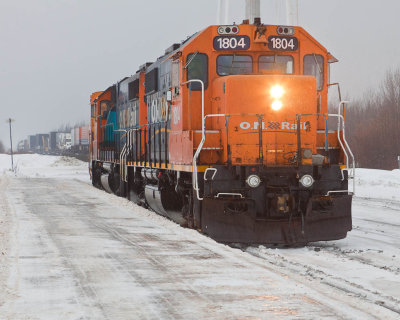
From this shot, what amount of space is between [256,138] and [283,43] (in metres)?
1.89

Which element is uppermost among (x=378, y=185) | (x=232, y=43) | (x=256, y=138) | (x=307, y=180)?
(x=232, y=43)

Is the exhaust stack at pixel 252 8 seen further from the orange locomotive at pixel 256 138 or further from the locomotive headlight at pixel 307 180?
the locomotive headlight at pixel 307 180

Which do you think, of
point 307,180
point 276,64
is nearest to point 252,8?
point 276,64

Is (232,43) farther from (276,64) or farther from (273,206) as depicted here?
(273,206)

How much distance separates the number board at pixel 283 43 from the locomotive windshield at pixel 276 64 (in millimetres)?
156

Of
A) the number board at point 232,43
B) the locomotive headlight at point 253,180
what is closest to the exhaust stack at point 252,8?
the number board at point 232,43

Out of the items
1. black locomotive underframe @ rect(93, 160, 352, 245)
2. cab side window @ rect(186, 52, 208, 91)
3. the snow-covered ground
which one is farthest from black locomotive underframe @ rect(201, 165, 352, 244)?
cab side window @ rect(186, 52, 208, 91)

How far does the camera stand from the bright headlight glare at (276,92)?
10438 millimetres

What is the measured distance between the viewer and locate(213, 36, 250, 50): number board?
10914 mm

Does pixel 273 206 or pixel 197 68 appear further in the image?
pixel 197 68

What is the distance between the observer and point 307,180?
32.9ft

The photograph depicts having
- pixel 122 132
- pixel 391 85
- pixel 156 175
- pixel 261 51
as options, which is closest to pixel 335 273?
pixel 261 51

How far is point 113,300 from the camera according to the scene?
20.1 feet

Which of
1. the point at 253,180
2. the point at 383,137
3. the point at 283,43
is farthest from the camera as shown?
the point at 383,137
